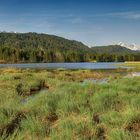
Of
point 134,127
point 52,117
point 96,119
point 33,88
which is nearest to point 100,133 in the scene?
point 134,127

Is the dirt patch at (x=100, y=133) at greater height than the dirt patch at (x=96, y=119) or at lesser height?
lesser

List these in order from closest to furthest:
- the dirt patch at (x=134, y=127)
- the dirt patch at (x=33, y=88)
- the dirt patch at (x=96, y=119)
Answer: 1. the dirt patch at (x=134, y=127)
2. the dirt patch at (x=96, y=119)
3. the dirt patch at (x=33, y=88)

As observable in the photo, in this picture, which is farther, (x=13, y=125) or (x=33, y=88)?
(x=33, y=88)

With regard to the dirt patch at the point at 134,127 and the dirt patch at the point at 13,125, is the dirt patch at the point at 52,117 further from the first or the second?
the dirt patch at the point at 134,127

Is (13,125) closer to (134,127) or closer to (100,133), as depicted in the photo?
(100,133)

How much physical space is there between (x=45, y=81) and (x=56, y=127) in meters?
20.9

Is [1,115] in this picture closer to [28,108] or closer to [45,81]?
[28,108]

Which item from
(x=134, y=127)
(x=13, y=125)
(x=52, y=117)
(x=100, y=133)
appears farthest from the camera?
(x=52, y=117)

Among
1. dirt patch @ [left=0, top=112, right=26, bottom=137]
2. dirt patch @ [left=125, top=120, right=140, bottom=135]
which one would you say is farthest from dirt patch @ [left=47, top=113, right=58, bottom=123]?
dirt patch @ [left=125, top=120, right=140, bottom=135]

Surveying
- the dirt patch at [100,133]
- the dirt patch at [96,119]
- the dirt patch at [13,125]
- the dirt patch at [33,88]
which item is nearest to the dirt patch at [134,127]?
the dirt patch at [100,133]

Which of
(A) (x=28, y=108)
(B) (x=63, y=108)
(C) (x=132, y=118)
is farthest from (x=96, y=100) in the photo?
(C) (x=132, y=118)

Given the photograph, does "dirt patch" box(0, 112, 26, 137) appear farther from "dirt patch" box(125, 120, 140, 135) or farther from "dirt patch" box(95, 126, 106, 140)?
"dirt patch" box(125, 120, 140, 135)

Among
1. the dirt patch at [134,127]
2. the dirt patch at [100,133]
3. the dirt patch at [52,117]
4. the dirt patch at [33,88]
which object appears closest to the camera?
the dirt patch at [100,133]

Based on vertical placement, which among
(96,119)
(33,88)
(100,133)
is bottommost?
(33,88)
